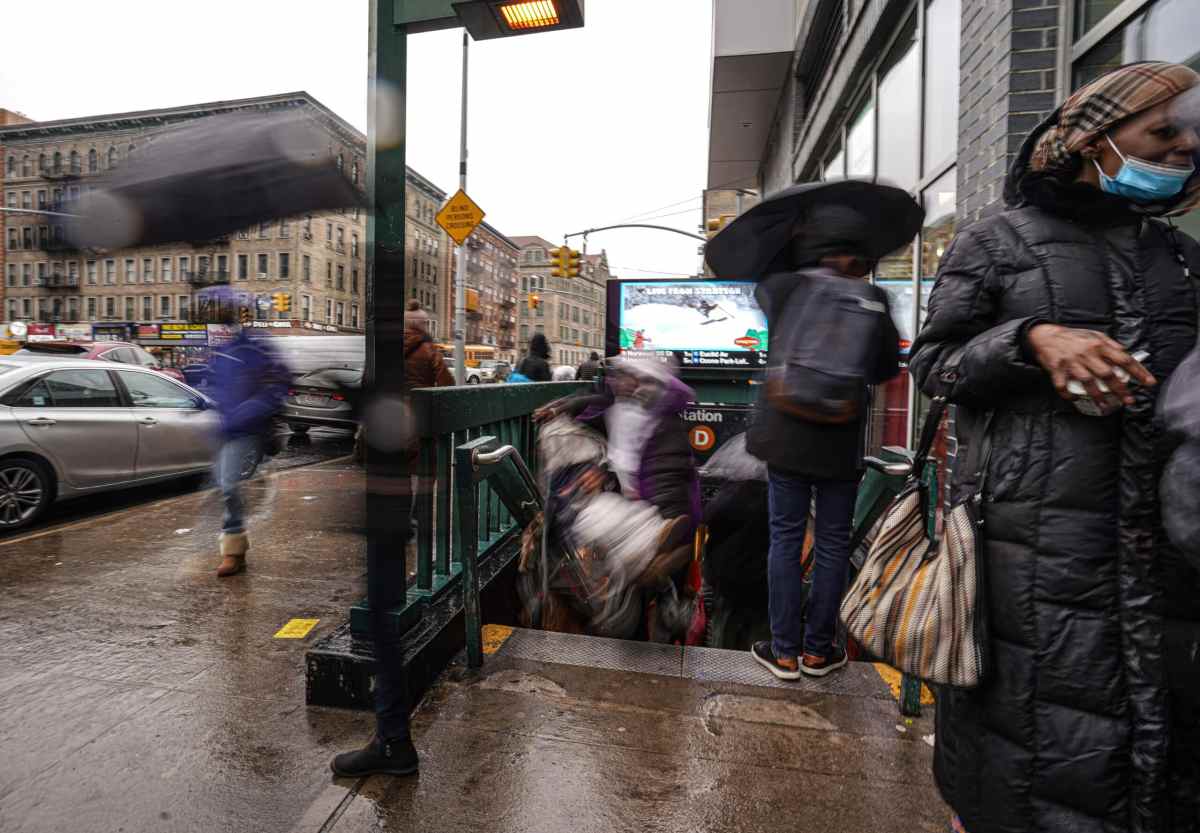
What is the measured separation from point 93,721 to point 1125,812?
3.33 metres

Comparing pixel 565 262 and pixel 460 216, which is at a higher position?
pixel 565 262

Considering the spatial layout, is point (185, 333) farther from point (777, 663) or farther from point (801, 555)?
point (777, 663)

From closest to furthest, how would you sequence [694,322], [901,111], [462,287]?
[901,111] < [694,322] < [462,287]

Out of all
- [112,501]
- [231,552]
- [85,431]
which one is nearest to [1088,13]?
[231,552]

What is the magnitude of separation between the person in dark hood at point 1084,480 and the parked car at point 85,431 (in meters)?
5.56

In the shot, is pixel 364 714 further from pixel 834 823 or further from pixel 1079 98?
pixel 1079 98

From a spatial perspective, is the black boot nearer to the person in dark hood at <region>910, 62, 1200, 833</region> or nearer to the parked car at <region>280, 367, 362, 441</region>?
the parked car at <region>280, 367, 362, 441</region>

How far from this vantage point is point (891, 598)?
5.08 ft

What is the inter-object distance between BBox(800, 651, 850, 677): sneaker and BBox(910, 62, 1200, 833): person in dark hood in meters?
1.62

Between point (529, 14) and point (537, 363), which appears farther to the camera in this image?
point (537, 363)

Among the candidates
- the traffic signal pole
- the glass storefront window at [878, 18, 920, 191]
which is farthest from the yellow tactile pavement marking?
the traffic signal pole

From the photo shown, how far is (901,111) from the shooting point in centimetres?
582

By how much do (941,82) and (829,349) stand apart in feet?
10.7

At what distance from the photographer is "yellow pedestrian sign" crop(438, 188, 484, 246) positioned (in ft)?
38.3
